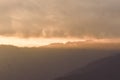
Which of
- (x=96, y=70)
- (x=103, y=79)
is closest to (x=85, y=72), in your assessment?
(x=96, y=70)

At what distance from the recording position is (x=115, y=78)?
14988 centimetres

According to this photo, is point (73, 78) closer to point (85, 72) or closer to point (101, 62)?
point (85, 72)

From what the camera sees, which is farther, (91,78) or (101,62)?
(101,62)

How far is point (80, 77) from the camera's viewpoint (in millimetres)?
159500

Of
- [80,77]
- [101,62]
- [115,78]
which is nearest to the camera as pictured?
[115,78]

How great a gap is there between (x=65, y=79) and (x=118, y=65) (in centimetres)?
2272

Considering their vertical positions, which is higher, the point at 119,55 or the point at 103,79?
the point at 119,55

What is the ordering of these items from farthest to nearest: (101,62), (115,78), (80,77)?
(101,62) < (80,77) < (115,78)

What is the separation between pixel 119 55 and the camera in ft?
604

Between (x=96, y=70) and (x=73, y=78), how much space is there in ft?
36.4

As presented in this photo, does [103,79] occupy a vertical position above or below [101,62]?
below

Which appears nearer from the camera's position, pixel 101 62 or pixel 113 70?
pixel 113 70

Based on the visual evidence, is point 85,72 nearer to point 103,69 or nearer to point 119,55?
point 103,69

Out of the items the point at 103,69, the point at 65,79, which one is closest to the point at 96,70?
the point at 103,69
